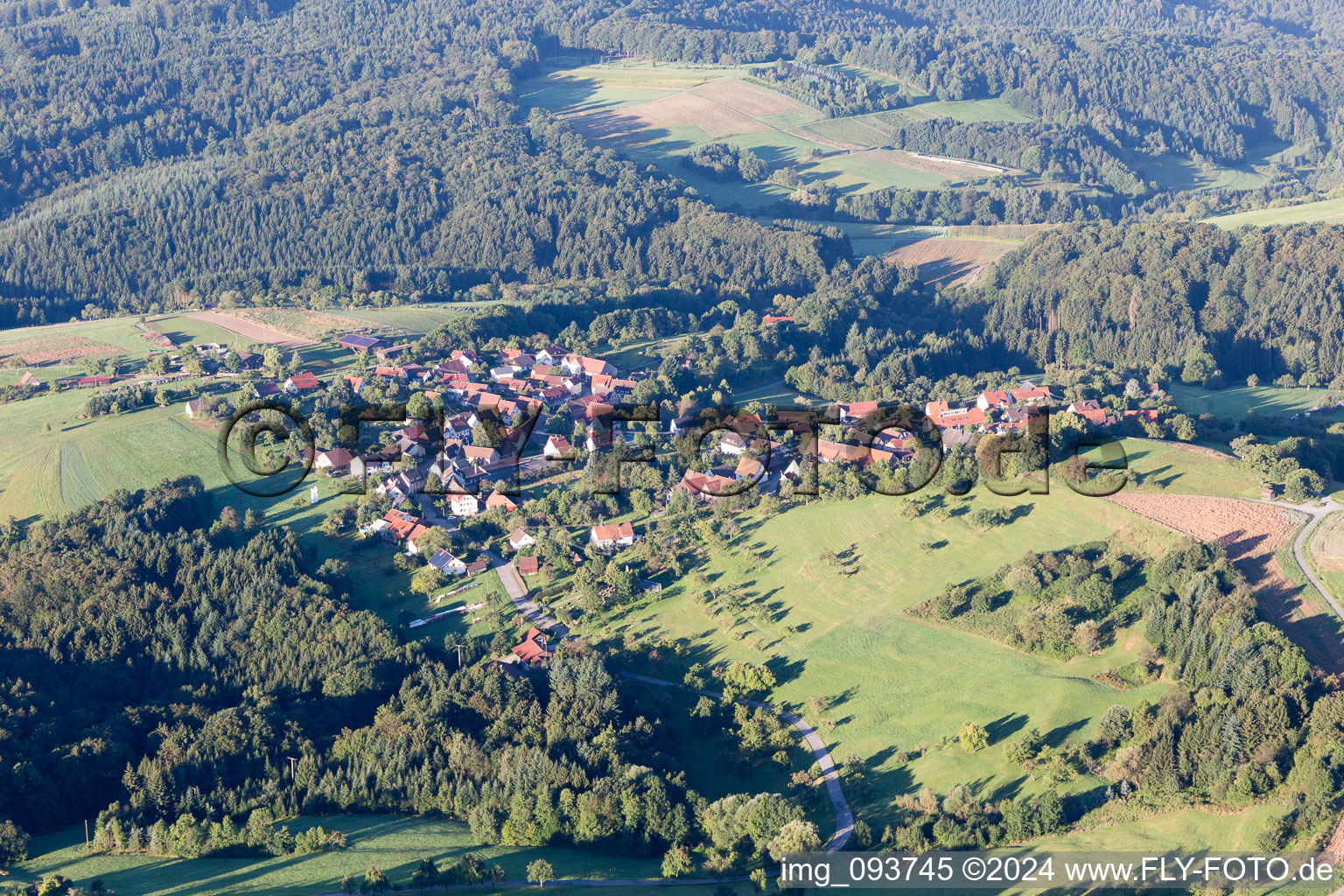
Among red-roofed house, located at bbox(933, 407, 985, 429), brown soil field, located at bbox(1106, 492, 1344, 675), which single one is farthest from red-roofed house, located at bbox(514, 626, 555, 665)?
red-roofed house, located at bbox(933, 407, 985, 429)

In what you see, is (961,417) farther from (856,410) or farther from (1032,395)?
(856,410)

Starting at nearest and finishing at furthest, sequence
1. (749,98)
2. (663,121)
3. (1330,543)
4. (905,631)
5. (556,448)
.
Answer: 1. (1330,543)
2. (905,631)
3. (556,448)
4. (663,121)
5. (749,98)

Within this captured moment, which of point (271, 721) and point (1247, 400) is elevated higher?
point (271, 721)

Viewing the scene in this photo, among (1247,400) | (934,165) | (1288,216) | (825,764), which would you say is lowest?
(1247,400)

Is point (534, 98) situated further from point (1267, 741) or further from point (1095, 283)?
point (1267, 741)

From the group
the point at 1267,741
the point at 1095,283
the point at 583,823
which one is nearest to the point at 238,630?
the point at 583,823

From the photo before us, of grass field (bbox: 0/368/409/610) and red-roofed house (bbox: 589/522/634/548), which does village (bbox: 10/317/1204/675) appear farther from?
grass field (bbox: 0/368/409/610)

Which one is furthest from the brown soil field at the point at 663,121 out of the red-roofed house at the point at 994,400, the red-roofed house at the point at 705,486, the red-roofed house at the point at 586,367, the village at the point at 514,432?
the red-roofed house at the point at 705,486

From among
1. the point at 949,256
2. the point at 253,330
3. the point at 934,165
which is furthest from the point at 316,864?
the point at 934,165
